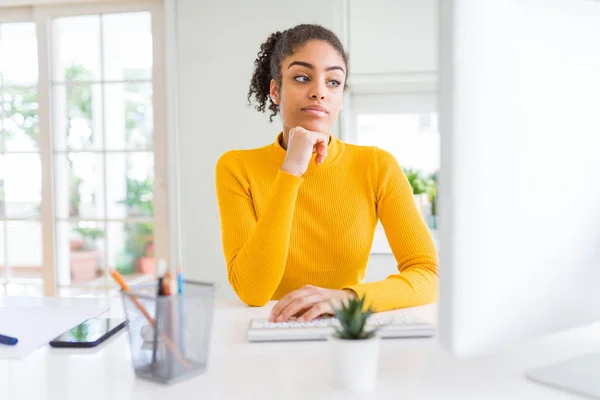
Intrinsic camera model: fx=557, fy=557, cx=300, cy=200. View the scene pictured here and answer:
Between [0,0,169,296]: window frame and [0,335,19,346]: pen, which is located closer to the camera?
[0,335,19,346]: pen

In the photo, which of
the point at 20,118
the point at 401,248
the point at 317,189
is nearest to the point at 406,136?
the point at 317,189

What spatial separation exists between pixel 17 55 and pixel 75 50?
0.38m

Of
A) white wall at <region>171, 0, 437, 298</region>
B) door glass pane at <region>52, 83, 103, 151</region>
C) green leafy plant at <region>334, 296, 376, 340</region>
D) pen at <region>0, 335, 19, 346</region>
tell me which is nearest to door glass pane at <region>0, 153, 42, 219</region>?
door glass pane at <region>52, 83, 103, 151</region>

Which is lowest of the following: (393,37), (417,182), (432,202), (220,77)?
(432,202)

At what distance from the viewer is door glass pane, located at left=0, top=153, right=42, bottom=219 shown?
3262 mm

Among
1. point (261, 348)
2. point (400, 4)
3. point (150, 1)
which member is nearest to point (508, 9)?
point (261, 348)

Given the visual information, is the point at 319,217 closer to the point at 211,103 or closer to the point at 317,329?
the point at 317,329

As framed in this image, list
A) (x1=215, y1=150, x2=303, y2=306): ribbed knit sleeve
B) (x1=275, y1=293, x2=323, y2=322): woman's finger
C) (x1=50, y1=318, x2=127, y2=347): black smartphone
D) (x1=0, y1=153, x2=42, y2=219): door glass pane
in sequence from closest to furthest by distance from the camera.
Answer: (x1=50, y1=318, x2=127, y2=347): black smartphone < (x1=275, y1=293, x2=323, y2=322): woman's finger < (x1=215, y1=150, x2=303, y2=306): ribbed knit sleeve < (x1=0, y1=153, x2=42, y2=219): door glass pane

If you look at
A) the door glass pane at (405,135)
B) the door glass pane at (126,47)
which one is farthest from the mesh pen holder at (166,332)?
the door glass pane at (126,47)

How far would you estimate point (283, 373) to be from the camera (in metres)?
0.74

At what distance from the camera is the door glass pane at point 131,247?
10.6ft

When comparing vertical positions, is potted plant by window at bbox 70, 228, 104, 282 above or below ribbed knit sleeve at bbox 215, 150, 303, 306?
below

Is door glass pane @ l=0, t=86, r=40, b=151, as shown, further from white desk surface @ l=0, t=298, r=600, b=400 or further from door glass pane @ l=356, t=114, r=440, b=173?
white desk surface @ l=0, t=298, r=600, b=400

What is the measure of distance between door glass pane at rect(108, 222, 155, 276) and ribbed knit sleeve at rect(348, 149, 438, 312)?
6.47 ft
